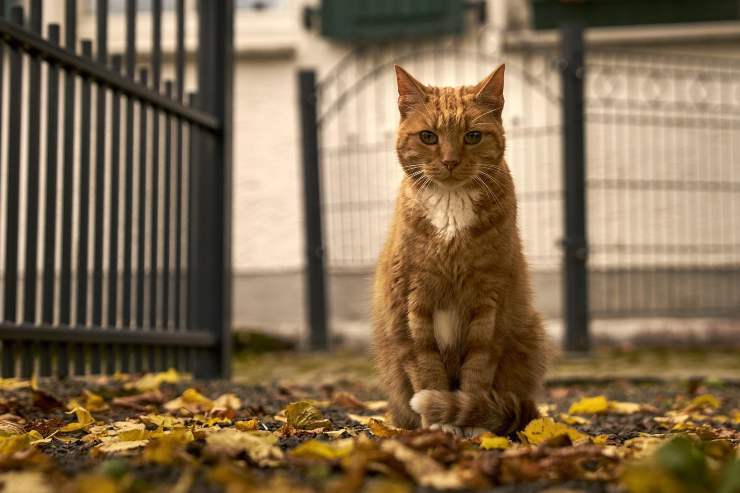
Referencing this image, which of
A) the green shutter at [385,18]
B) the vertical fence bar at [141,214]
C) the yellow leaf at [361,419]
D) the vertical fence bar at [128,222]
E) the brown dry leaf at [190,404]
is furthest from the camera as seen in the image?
the green shutter at [385,18]

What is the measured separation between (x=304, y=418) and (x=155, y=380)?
4.89 ft

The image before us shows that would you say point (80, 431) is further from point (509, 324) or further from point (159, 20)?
point (159, 20)

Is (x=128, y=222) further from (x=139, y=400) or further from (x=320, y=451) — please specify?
(x=320, y=451)

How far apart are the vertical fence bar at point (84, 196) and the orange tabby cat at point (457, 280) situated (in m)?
1.60

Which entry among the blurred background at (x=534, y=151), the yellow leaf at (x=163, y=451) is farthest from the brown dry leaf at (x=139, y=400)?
the blurred background at (x=534, y=151)

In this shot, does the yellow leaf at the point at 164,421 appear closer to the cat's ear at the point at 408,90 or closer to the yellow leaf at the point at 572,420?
the cat's ear at the point at 408,90

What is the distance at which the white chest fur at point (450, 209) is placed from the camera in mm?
2635

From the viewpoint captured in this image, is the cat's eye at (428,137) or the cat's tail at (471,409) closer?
the cat's tail at (471,409)

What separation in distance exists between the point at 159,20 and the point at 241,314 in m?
5.01

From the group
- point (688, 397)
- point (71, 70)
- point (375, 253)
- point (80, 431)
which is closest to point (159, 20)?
point (71, 70)

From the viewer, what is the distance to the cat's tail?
8.20 ft

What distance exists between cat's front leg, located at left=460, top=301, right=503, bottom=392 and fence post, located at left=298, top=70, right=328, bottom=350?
534cm

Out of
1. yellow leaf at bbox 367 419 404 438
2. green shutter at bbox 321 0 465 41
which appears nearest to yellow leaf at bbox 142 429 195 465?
yellow leaf at bbox 367 419 404 438

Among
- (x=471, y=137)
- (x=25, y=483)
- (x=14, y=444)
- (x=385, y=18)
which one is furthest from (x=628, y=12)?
(x=25, y=483)
